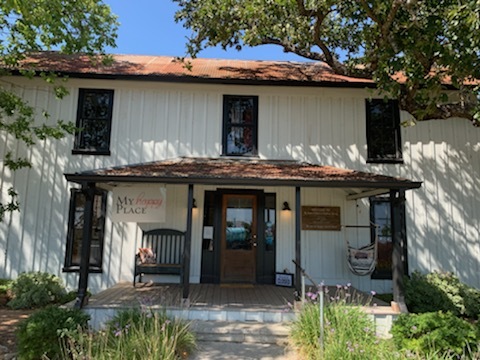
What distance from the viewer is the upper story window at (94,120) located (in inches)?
370

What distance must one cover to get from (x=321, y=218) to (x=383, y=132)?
3.02 m

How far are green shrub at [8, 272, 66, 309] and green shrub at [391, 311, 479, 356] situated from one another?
735 cm

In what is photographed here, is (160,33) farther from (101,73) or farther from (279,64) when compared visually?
(279,64)

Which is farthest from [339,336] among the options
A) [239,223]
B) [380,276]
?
[380,276]

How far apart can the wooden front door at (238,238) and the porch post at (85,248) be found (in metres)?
3.49

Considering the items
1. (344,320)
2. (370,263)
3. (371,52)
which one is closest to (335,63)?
(371,52)

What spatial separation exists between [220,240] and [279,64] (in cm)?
624

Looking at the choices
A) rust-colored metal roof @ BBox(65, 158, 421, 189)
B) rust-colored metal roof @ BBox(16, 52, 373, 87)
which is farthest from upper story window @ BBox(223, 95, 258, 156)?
rust-colored metal roof @ BBox(65, 158, 421, 189)

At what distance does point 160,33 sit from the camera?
36.0ft

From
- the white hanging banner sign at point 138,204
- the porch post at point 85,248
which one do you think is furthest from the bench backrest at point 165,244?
the porch post at point 85,248

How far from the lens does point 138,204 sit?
24.6ft

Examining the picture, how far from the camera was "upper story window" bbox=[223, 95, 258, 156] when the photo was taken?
379 inches

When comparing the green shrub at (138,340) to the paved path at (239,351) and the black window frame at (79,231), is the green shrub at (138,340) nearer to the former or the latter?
the paved path at (239,351)

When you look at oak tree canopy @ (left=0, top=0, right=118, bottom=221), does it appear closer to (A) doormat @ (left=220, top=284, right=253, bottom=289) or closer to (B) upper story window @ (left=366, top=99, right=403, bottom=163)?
(A) doormat @ (left=220, top=284, right=253, bottom=289)
